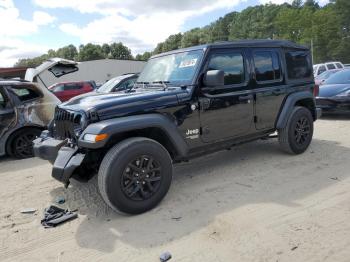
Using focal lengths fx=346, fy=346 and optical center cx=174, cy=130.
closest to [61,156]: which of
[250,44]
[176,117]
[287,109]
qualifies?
[176,117]

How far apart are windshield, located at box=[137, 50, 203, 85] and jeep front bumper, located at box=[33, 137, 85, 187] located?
5.30 feet

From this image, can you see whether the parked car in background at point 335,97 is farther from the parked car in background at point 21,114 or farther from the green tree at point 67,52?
the green tree at point 67,52

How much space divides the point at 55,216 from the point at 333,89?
325 inches

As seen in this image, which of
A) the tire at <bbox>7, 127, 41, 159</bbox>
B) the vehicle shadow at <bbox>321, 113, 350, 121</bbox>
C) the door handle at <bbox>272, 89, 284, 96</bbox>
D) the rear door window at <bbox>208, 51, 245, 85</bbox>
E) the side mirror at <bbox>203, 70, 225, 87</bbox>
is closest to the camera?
the side mirror at <bbox>203, 70, 225, 87</bbox>

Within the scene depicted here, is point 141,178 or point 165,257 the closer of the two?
point 165,257

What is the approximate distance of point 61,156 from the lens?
3.99 metres

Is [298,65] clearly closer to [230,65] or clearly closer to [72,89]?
[230,65]

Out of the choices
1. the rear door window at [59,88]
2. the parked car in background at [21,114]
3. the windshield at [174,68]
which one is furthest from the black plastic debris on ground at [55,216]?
the rear door window at [59,88]

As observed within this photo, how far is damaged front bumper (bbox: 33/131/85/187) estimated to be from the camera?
378 centimetres

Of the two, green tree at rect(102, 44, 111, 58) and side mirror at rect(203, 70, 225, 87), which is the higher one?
green tree at rect(102, 44, 111, 58)

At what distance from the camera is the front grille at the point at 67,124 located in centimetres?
405

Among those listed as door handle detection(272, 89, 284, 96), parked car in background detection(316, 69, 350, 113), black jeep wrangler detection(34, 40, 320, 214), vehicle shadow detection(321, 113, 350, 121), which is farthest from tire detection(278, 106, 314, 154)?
vehicle shadow detection(321, 113, 350, 121)

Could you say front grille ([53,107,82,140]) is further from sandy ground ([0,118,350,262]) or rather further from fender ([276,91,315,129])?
fender ([276,91,315,129])

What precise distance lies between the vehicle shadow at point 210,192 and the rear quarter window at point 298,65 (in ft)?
4.39
